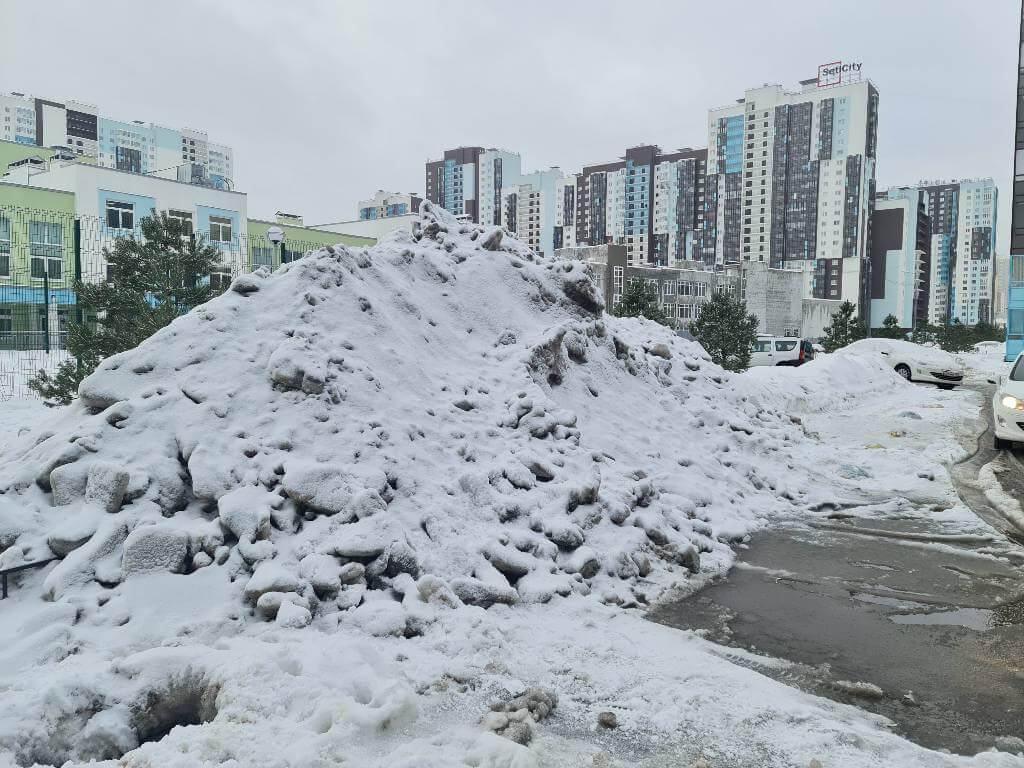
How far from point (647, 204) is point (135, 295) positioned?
106725mm

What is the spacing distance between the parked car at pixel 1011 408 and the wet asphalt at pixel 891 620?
393 centimetres

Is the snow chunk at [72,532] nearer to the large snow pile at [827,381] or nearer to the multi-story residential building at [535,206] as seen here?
the large snow pile at [827,381]

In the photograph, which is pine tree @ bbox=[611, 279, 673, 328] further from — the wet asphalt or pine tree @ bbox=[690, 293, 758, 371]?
the wet asphalt

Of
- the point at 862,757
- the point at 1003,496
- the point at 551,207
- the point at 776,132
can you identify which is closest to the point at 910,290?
the point at 776,132

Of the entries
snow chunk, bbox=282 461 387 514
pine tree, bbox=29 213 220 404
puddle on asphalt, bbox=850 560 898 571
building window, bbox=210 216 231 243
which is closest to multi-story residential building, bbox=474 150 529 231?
building window, bbox=210 216 231 243

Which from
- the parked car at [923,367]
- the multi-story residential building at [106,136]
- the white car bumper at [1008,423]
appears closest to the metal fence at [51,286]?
the white car bumper at [1008,423]

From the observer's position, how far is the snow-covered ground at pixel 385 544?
125 inches

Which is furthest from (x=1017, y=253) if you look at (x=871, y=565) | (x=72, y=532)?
(x=72, y=532)

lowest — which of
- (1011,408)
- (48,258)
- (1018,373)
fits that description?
(1011,408)

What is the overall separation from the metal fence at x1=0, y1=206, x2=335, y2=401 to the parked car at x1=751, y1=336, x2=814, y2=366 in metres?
16.5

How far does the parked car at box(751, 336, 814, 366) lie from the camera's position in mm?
24234

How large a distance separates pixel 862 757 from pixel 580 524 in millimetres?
2903

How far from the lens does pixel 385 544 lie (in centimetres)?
459

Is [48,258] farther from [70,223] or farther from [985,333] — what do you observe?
[985,333]
